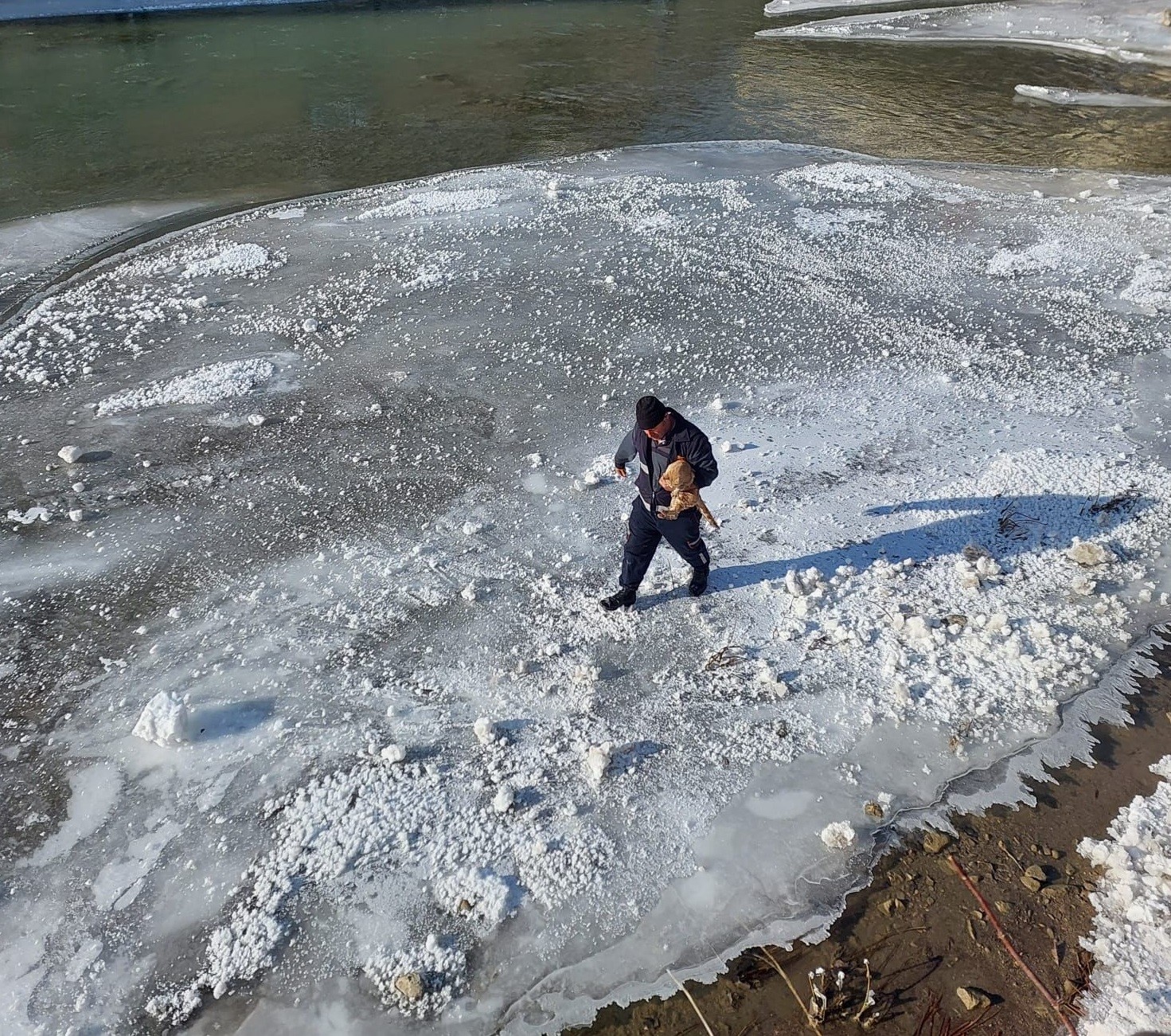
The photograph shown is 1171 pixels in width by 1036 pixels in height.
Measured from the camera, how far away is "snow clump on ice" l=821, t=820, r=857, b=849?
4203 millimetres

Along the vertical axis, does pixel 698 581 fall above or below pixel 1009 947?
above

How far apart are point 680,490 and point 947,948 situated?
2641 mm

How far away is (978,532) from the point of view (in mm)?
6023

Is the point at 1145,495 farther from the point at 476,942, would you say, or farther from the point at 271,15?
the point at 271,15

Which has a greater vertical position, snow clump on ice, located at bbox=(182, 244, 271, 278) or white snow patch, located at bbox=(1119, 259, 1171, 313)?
white snow patch, located at bbox=(1119, 259, 1171, 313)

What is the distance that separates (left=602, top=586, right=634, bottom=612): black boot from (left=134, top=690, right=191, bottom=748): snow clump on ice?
2.64 m

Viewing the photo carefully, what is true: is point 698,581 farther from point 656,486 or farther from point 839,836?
point 839,836

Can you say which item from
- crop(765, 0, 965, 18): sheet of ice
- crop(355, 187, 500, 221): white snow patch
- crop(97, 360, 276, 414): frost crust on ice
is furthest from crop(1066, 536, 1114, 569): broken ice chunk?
crop(765, 0, 965, 18): sheet of ice

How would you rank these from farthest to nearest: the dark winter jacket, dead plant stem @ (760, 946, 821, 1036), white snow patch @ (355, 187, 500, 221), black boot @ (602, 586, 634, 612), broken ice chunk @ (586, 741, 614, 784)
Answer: white snow patch @ (355, 187, 500, 221) → black boot @ (602, 586, 634, 612) → the dark winter jacket → broken ice chunk @ (586, 741, 614, 784) → dead plant stem @ (760, 946, 821, 1036)

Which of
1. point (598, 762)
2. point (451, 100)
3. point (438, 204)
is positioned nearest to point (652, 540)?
point (598, 762)

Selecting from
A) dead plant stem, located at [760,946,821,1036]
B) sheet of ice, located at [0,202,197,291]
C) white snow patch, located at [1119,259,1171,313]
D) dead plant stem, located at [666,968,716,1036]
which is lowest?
dead plant stem, located at [666,968,716,1036]

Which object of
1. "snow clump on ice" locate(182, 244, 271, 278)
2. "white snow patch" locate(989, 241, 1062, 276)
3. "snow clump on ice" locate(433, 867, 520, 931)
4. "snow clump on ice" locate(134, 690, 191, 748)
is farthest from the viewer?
Answer: "snow clump on ice" locate(182, 244, 271, 278)

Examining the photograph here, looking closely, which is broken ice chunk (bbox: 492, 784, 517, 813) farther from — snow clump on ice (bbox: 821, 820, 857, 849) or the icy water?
snow clump on ice (bbox: 821, 820, 857, 849)

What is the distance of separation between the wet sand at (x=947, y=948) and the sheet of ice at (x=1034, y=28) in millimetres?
21994
